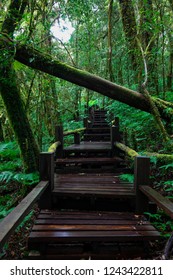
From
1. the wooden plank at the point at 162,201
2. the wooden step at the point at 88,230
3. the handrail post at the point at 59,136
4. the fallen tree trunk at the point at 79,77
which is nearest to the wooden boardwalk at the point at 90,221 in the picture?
the wooden step at the point at 88,230

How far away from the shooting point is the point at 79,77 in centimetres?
557

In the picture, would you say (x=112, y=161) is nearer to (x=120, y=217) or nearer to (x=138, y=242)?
(x=120, y=217)

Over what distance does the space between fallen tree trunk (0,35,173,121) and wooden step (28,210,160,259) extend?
3.19 meters

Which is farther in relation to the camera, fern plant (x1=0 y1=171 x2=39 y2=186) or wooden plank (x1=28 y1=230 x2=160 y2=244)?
fern plant (x1=0 y1=171 x2=39 y2=186)

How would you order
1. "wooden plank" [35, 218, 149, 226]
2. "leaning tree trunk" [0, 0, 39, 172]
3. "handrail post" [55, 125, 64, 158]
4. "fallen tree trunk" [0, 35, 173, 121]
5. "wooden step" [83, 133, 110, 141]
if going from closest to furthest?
"wooden plank" [35, 218, 149, 226], "fallen tree trunk" [0, 35, 173, 121], "leaning tree trunk" [0, 0, 39, 172], "handrail post" [55, 125, 64, 158], "wooden step" [83, 133, 110, 141]

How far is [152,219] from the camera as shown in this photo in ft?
12.9

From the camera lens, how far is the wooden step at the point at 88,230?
2.96 m

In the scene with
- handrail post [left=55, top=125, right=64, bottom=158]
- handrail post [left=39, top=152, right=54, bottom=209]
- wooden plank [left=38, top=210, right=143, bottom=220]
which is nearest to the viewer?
wooden plank [left=38, top=210, right=143, bottom=220]

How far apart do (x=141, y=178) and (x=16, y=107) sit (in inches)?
144

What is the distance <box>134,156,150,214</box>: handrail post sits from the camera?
3787 millimetres

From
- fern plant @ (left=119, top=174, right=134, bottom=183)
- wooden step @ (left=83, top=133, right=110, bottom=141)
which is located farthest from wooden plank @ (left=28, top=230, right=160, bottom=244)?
wooden step @ (left=83, top=133, right=110, bottom=141)

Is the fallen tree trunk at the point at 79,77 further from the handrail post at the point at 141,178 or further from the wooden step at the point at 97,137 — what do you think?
the wooden step at the point at 97,137

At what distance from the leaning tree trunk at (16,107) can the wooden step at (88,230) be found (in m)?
2.20

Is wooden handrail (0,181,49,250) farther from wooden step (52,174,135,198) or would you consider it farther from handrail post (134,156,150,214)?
handrail post (134,156,150,214)
